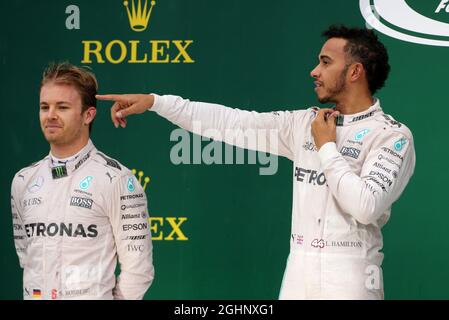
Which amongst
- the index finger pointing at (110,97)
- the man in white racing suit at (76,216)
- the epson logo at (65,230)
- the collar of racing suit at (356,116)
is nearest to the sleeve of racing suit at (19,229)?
the man in white racing suit at (76,216)

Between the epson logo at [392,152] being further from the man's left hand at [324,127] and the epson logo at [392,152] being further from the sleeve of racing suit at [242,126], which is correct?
the sleeve of racing suit at [242,126]

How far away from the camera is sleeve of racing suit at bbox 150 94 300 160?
149 inches

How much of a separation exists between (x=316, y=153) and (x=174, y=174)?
0.99 m

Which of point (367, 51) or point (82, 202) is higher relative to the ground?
point (367, 51)

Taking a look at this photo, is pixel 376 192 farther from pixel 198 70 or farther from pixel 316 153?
pixel 198 70

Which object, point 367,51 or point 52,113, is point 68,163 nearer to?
point 52,113

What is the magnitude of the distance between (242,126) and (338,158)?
551 millimetres

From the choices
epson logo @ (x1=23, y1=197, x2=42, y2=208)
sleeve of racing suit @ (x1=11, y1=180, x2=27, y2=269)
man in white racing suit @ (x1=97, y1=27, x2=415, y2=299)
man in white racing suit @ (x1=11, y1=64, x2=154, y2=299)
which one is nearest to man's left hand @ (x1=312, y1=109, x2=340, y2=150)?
man in white racing suit @ (x1=97, y1=27, x2=415, y2=299)

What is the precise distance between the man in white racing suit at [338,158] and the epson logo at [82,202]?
1.15 feet

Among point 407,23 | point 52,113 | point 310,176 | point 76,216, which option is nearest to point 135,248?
point 76,216

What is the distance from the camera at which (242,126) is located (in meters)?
3.85

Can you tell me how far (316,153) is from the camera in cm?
368

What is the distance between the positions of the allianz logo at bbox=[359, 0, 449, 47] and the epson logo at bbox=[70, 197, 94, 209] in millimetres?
1662

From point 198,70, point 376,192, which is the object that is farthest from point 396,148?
point 198,70
